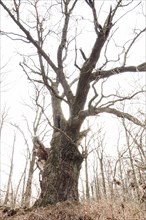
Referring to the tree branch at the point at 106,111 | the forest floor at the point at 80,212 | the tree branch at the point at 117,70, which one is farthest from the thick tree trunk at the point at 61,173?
the tree branch at the point at 117,70

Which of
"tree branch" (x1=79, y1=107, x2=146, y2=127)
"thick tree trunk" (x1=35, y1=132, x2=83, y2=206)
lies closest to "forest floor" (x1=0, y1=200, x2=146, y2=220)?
"thick tree trunk" (x1=35, y1=132, x2=83, y2=206)

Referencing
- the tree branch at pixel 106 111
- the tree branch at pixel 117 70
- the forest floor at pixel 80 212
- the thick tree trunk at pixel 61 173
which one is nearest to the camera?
the forest floor at pixel 80 212

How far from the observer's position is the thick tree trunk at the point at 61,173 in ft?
19.5

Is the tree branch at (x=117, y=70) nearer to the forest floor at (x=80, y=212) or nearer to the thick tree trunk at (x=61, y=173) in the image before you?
the thick tree trunk at (x=61, y=173)

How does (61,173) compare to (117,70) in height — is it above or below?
below

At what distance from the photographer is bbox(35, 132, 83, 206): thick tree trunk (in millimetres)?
5953

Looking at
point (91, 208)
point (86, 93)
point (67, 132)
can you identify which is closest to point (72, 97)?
point (86, 93)

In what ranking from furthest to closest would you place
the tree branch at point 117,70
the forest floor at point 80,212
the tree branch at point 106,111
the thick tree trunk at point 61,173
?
the tree branch at point 117,70 → the tree branch at point 106,111 → the thick tree trunk at point 61,173 → the forest floor at point 80,212

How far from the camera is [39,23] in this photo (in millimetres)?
8836

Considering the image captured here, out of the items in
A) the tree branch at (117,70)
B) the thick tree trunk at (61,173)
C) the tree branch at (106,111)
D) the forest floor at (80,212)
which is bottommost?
the forest floor at (80,212)

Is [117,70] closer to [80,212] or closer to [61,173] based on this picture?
[61,173]

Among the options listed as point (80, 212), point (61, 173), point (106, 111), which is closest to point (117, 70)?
point (106, 111)

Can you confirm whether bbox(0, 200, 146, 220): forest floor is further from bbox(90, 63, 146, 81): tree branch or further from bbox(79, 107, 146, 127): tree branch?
bbox(90, 63, 146, 81): tree branch

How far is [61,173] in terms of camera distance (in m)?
6.18
